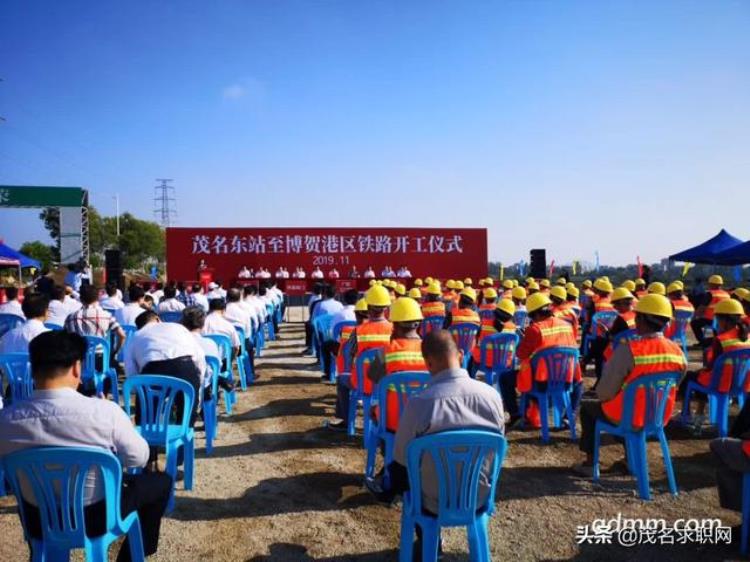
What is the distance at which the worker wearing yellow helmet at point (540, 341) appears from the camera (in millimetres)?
4746

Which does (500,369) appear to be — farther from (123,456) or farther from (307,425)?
(123,456)

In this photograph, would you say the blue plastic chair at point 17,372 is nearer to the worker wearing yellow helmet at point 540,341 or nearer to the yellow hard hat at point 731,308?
the worker wearing yellow helmet at point 540,341

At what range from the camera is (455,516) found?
2.36 m

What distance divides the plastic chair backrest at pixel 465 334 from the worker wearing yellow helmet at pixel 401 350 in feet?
9.42

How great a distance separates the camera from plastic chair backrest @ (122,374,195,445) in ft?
11.1

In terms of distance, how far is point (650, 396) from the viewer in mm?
3570

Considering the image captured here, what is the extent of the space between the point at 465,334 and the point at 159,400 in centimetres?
402

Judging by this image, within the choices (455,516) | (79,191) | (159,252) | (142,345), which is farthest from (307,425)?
(159,252)

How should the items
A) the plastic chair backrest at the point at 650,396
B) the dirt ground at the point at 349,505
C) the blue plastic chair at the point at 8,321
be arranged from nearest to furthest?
the dirt ground at the point at 349,505 → the plastic chair backrest at the point at 650,396 → the blue plastic chair at the point at 8,321

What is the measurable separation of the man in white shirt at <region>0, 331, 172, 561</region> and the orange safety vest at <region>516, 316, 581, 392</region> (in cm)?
347

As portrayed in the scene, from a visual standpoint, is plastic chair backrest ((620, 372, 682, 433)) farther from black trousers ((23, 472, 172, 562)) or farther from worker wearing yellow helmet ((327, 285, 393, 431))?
black trousers ((23, 472, 172, 562))

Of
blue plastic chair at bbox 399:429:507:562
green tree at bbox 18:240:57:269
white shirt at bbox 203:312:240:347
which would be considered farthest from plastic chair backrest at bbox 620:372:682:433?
green tree at bbox 18:240:57:269

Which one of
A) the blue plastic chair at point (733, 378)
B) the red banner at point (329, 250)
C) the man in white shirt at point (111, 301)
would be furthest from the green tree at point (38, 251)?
the blue plastic chair at point (733, 378)

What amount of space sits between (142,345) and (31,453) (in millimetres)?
1874
